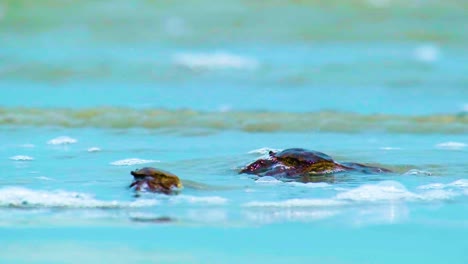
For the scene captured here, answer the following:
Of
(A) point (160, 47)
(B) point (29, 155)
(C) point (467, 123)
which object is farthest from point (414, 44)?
(B) point (29, 155)

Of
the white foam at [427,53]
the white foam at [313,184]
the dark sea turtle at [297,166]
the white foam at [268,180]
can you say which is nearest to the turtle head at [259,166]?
the dark sea turtle at [297,166]

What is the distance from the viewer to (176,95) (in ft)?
41.3

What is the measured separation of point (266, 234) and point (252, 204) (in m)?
0.67

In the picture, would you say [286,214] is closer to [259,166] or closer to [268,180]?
[268,180]

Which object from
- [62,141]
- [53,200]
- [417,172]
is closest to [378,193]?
[417,172]

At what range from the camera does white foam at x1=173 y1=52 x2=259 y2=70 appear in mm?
14977

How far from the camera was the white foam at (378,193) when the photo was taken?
6.45 m

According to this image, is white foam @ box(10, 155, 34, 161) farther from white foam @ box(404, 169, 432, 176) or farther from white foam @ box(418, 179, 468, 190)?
white foam @ box(418, 179, 468, 190)

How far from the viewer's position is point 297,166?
716cm

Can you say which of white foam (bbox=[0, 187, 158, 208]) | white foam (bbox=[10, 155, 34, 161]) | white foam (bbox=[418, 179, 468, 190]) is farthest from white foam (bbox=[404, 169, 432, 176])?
white foam (bbox=[10, 155, 34, 161])

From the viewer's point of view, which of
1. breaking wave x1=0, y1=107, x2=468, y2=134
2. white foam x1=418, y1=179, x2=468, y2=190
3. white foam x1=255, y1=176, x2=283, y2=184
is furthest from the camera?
breaking wave x1=0, y1=107, x2=468, y2=134

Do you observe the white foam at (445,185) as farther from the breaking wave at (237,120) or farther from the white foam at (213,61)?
the white foam at (213,61)

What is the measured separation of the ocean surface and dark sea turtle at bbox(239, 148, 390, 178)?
4.3 inches

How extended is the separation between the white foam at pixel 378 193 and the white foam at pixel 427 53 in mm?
8445
